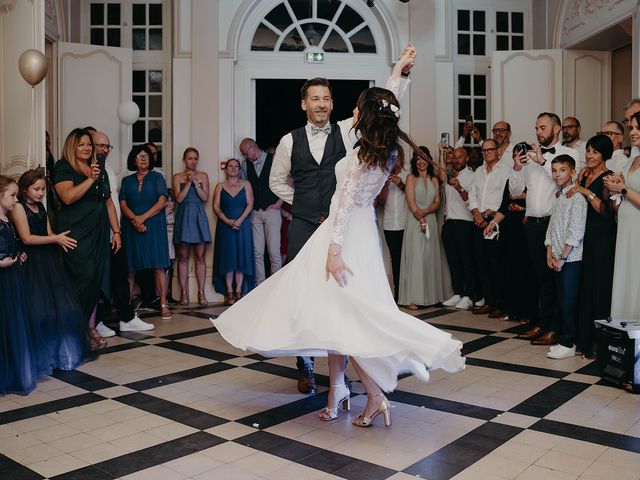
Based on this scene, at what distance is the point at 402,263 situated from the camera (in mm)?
7195

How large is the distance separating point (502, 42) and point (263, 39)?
2932mm

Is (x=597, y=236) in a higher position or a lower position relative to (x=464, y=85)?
lower

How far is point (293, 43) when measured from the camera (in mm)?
7941

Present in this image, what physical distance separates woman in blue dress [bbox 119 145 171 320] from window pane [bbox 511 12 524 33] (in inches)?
187

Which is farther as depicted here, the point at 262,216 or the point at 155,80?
the point at 155,80

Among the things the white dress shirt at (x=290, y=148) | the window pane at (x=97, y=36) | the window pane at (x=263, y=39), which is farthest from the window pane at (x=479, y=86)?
the white dress shirt at (x=290, y=148)

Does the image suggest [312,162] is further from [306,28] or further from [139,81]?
[139,81]

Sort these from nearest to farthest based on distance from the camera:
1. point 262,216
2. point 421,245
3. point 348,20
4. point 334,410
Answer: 1. point 334,410
2. point 421,245
3. point 262,216
4. point 348,20

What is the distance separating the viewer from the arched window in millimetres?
7895

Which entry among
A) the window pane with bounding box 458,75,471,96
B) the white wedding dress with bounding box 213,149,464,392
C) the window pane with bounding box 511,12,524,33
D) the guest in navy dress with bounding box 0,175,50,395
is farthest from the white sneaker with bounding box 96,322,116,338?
the window pane with bounding box 511,12,524,33

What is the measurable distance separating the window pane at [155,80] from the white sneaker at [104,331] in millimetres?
3398

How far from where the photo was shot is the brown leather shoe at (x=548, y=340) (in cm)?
517

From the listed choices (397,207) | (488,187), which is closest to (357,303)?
(488,187)

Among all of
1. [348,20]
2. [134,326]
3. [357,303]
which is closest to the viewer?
[357,303]
